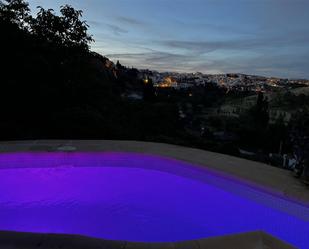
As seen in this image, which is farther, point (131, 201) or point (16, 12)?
point (16, 12)

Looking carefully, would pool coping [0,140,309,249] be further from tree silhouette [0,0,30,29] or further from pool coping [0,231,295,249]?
tree silhouette [0,0,30,29]

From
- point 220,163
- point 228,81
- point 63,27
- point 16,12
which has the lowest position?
point 220,163

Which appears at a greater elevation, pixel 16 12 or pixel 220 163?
pixel 16 12

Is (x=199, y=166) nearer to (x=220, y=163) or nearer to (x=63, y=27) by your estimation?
(x=220, y=163)

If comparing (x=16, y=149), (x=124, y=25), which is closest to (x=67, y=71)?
→ (x=16, y=149)

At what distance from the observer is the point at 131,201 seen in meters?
5.63

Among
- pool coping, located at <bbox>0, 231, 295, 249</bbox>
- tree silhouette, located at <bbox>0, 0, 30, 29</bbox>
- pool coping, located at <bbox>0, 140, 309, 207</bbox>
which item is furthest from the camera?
tree silhouette, located at <bbox>0, 0, 30, 29</bbox>

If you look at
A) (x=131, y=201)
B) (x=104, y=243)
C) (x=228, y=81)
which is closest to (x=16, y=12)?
(x=131, y=201)

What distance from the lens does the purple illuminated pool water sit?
15.3 feet

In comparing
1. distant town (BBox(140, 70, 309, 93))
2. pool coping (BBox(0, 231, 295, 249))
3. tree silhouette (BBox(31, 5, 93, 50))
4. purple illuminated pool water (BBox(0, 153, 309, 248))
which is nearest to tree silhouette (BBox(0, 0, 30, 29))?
tree silhouette (BBox(31, 5, 93, 50))

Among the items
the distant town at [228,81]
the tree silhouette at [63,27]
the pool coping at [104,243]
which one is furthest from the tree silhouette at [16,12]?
the distant town at [228,81]

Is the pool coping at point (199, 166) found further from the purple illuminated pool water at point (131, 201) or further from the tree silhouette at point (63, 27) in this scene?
the tree silhouette at point (63, 27)

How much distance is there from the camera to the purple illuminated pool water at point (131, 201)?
4.66 m

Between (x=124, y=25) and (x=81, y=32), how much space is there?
10.9 meters
